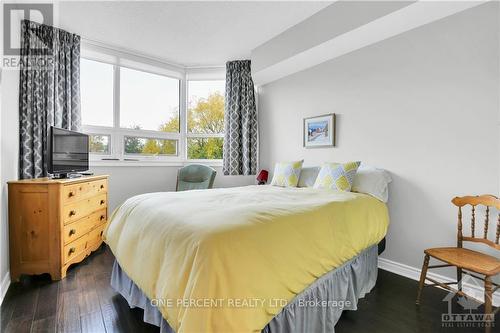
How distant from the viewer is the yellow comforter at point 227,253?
37.5 inches

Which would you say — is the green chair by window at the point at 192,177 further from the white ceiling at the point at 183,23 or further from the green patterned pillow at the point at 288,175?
the white ceiling at the point at 183,23

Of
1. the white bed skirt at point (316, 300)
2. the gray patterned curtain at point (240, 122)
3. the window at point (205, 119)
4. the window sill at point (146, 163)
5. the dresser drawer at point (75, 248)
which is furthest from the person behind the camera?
the window at point (205, 119)

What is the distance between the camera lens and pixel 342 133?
2.92 metres

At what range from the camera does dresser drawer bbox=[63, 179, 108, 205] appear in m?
2.25

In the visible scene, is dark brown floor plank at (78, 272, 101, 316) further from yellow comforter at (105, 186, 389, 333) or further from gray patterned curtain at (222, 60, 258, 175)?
gray patterned curtain at (222, 60, 258, 175)

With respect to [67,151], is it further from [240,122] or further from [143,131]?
[240,122]

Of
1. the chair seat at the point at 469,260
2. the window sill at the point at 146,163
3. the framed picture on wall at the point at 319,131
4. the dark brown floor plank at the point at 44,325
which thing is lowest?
the dark brown floor plank at the point at 44,325

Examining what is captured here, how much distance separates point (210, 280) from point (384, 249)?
2230 mm

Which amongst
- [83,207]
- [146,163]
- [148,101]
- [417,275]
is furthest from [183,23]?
[417,275]

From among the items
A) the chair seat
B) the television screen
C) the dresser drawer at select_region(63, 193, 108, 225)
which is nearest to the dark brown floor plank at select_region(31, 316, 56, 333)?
the dresser drawer at select_region(63, 193, 108, 225)

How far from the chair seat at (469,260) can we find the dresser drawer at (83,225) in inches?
123

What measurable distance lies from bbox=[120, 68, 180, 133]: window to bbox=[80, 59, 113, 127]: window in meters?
0.17

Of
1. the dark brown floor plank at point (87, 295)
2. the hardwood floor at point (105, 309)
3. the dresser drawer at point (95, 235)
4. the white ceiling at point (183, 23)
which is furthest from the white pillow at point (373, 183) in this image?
the dresser drawer at point (95, 235)

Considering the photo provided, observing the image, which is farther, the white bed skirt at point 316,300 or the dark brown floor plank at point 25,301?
the dark brown floor plank at point 25,301
